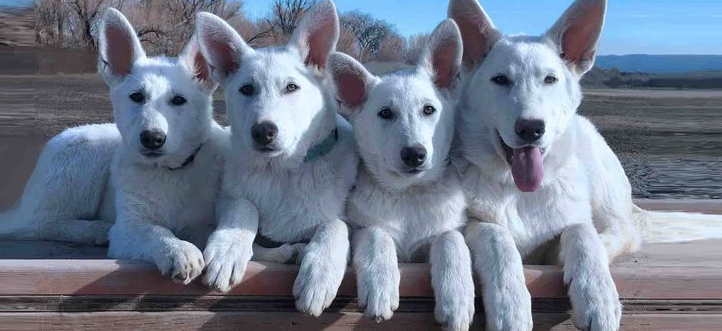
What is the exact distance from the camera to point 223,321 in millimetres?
2578

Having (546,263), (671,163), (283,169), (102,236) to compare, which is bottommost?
(671,163)

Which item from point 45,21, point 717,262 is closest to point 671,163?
point 45,21

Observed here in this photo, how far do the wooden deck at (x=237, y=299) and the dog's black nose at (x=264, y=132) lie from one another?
442 mm

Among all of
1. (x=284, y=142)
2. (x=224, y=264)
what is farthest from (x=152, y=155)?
(x=224, y=264)

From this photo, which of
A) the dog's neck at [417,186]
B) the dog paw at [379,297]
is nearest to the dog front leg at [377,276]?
the dog paw at [379,297]

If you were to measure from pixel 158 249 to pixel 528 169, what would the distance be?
135cm

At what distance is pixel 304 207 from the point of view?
2896 mm

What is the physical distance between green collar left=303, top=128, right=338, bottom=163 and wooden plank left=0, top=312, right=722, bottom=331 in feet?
2.15

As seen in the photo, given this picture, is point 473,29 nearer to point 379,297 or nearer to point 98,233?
point 379,297

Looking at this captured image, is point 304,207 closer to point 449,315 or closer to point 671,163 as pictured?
point 449,315

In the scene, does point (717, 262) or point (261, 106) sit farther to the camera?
point (717, 262)

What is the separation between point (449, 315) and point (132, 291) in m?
1.07

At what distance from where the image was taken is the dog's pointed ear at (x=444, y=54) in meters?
2.92

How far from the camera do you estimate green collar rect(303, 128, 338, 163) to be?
296cm
